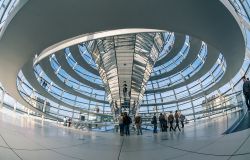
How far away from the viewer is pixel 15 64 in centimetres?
1655

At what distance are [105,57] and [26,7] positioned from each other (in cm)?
1828

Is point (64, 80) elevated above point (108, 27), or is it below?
above

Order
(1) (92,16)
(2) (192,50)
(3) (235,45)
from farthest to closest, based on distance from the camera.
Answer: (2) (192,50) → (3) (235,45) → (1) (92,16)

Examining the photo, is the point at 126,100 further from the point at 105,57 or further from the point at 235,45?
the point at 235,45

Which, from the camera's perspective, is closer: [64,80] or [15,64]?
[15,64]

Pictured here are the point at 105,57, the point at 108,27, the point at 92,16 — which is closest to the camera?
the point at 92,16

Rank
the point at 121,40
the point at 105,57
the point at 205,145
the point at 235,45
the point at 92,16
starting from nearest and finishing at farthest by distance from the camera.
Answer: the point at 205,145
the point at 92,16
the point at 235,45
the point at 121,40
the point at 105,57

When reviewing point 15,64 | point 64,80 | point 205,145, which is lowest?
point 205,145

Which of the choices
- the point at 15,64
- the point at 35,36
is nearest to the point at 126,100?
the point at 15,64

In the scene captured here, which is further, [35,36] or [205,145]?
[35,36]

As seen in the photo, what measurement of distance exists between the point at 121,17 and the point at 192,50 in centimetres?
2188

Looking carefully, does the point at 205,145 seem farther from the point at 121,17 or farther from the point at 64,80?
the point at 64,80

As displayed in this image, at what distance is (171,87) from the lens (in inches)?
1834

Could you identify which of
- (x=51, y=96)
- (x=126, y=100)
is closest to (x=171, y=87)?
(x=126, y=100)
